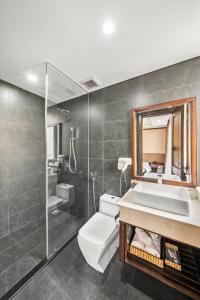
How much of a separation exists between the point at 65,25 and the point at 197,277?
2439 millimetres

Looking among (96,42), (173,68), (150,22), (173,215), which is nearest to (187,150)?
(173,215)

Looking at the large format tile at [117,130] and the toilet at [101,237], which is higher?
the large format tile at [117,130]

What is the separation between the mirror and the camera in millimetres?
1636

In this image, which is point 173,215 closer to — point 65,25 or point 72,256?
point 72,256

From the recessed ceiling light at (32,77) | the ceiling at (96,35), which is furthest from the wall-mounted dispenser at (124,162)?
the recessed ceiling light at (32,77)

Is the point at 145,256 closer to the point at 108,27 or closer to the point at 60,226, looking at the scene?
the point at 60,226

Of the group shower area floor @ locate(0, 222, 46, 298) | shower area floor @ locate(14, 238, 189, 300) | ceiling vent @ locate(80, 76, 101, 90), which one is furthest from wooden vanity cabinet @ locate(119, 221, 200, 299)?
ceiling vent @ locate(80, 76, 101, 90)

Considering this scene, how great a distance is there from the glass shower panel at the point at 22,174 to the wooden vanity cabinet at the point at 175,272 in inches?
44.4

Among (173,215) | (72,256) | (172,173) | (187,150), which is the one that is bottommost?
(72,256)

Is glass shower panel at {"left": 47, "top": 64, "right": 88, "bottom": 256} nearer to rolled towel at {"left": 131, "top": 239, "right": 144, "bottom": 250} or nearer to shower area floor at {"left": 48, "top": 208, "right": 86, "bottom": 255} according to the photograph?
shower area floor at {"left": 48, "top": 208, "right": 86, "bottom": 255}

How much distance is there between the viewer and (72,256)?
158cm

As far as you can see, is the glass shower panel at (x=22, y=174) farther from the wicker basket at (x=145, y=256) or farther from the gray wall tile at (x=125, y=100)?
the wicker basket at (x=145, y=256)

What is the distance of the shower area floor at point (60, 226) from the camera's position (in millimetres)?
1688

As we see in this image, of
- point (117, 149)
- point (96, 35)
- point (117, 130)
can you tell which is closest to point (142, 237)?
point (117, 149)
